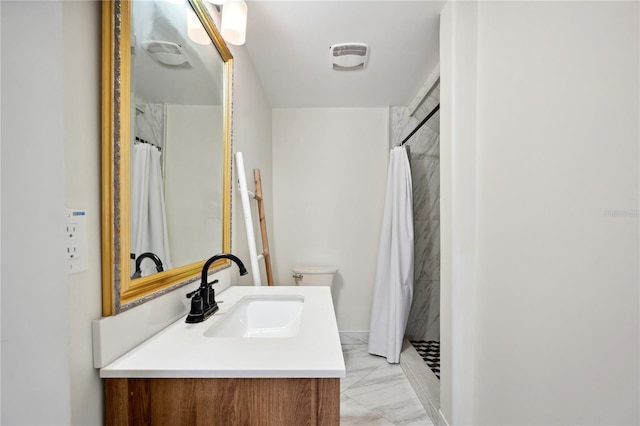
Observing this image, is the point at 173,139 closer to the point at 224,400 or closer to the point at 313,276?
the point at 224,400

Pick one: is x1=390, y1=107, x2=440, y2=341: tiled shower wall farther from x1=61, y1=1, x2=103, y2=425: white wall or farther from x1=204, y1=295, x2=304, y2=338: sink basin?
x1=61, y1=1, x2=103, y2=425: white wall

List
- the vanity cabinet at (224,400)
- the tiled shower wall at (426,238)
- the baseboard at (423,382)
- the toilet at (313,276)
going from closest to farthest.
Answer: the vanity cabinet at (224,400), the baseboard at (423,382), the toilet at (313,276), the tiled shower wall at (426,238)

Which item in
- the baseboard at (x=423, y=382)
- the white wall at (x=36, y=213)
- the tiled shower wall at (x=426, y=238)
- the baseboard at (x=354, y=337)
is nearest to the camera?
the white wall at (x=36, y=213)

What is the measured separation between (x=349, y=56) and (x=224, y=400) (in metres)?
2.01

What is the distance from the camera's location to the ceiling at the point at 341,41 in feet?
5.13

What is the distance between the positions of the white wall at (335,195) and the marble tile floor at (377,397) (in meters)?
0.62

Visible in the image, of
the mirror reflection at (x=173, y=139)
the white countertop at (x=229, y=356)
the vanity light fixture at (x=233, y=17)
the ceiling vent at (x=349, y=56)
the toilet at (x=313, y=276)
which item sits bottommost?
the toilet at (x=313, y=276)

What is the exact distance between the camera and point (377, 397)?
1.93m

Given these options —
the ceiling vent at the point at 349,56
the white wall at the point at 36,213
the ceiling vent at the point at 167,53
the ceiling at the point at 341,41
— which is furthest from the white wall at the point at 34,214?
the ceiling vent at the point at 349,56

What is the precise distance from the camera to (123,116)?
717 mm

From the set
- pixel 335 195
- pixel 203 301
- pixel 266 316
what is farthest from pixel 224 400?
pixel 335 195

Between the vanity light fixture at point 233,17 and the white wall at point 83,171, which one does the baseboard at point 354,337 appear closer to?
the white wall at point 83,171

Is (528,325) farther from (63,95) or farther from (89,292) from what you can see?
(63,95)

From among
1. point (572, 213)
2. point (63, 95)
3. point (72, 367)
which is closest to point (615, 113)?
point (572, 213)
